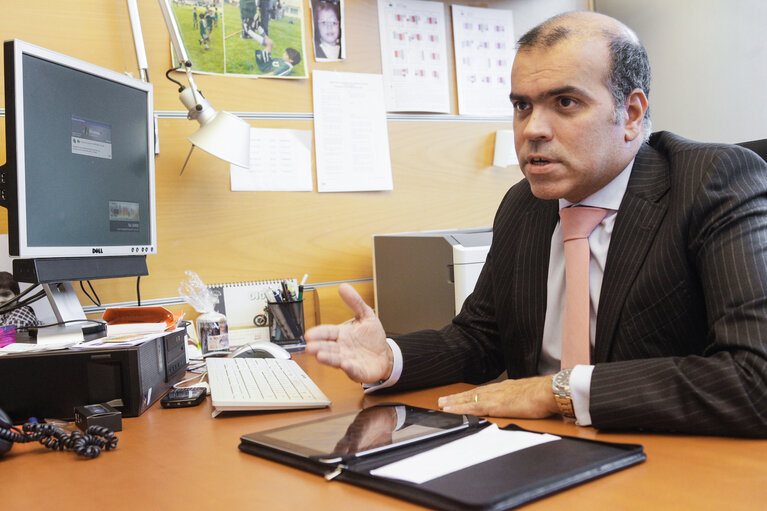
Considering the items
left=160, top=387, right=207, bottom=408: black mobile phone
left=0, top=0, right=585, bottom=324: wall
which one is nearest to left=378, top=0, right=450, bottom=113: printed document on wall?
left=0, top=0, right=585, bottom=324: wall

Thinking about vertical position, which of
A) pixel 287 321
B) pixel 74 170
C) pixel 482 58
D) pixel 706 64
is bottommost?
pixel 287 321

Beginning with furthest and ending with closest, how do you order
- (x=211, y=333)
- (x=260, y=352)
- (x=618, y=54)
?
(x=211, y=333)
(x=260, y=352)
(x=618, y=54)

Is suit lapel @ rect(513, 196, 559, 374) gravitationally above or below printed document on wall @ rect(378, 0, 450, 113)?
below

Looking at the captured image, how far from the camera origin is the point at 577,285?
1.25 m

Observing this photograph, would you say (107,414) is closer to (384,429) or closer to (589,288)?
(384,429)

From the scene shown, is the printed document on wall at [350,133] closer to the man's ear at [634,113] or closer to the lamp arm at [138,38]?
the lamp arm at [138,38]

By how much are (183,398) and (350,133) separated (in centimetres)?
114

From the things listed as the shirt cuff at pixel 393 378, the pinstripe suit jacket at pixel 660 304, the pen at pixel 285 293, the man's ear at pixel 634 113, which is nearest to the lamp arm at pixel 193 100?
the pen at pixel 285 293

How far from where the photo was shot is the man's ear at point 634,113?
1.29m

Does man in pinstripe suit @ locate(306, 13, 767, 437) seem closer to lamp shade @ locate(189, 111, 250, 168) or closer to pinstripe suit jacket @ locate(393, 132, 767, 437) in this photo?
pinstripe suit jacket @ locate(393, 132, 767, 437)

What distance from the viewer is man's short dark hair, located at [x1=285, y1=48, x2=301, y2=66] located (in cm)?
203

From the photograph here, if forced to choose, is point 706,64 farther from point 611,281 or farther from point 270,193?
point 270,193

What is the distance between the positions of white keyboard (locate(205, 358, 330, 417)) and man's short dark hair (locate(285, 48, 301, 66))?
0.96 metres

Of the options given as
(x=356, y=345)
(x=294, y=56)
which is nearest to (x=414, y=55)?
(x=294, y=56)
